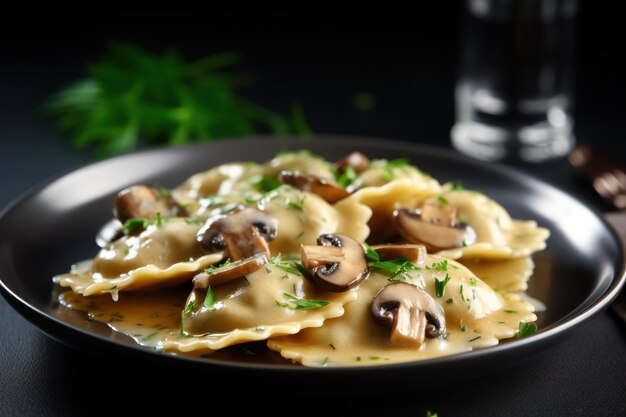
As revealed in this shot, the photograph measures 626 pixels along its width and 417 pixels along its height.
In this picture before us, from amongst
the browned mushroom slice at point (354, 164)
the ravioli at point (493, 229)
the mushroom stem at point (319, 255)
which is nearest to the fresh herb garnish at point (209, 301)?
the mushroom stem at point (319, 255)

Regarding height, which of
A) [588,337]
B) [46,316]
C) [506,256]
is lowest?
[588,337]

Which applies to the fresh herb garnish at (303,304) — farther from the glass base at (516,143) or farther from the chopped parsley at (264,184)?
the glass base at (516,143)

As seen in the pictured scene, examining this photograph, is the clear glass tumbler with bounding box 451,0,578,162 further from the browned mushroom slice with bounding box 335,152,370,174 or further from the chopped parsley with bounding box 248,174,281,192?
the chopped parsley with bounding box 248,174,281,192

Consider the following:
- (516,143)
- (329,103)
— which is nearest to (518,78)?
(516,143)

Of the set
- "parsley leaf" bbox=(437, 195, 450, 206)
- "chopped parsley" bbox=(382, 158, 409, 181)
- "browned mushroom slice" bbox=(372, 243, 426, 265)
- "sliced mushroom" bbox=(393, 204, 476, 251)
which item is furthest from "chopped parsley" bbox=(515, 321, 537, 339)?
"chopped parsley" bbox=(382, 158, 409, 181)

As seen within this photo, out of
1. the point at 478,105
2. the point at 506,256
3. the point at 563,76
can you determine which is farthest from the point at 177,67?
the point at 506,256

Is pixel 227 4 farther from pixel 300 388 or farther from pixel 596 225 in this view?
pixel 300 388

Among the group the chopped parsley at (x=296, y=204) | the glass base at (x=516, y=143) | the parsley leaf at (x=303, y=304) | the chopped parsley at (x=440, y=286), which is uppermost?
the chopped parsley at (x=296, y=204)
